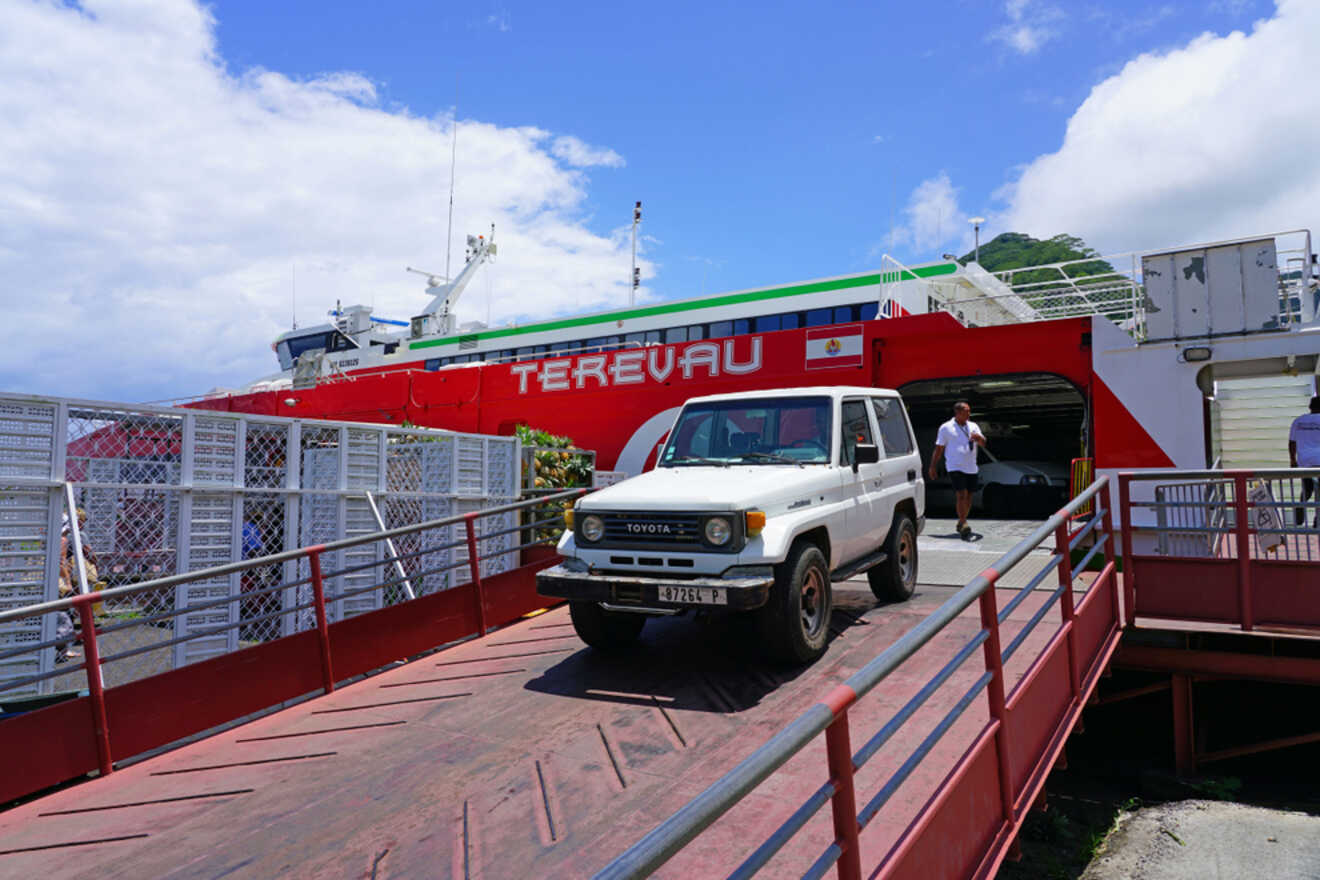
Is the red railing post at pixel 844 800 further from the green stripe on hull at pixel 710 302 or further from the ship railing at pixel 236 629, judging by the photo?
the green stripe on hull at pixel 710 302

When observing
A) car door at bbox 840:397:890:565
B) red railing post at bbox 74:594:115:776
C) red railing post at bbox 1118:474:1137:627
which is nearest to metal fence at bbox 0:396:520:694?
red railing post at bbox 74:594:115:776

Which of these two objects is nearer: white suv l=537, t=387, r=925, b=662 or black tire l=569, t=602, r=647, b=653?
white suv l=537, t=387, r=925, b=662

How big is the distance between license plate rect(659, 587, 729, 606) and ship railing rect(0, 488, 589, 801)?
104 inches

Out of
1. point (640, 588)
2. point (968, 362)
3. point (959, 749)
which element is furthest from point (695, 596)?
point (968, 362)

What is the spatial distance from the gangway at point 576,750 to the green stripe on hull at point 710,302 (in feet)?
35.8

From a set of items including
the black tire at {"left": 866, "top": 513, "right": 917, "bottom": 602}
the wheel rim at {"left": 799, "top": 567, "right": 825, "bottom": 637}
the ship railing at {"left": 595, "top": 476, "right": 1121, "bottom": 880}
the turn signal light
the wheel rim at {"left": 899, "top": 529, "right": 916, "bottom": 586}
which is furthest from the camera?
the wheel rim at {"left": 899, "top": 529, "right": 916, "bottom": 586}

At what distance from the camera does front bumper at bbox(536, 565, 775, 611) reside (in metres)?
4.95

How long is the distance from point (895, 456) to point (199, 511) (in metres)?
6.59

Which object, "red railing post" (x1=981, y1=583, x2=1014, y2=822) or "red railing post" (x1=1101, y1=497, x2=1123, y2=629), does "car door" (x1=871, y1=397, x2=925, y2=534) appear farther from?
"red railing post" (x1=981, y1=583, x2=1014, y2=822)

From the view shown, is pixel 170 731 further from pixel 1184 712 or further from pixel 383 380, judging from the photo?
pixel 383 380

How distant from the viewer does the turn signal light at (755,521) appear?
5.14m

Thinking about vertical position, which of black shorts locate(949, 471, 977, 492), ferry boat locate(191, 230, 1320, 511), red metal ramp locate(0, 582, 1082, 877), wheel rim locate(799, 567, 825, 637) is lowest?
red metal ramp locate(0, 582, 1082, 877)

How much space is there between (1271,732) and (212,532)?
34.6 ft

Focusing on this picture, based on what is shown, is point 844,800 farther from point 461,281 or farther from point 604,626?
point 461,281
